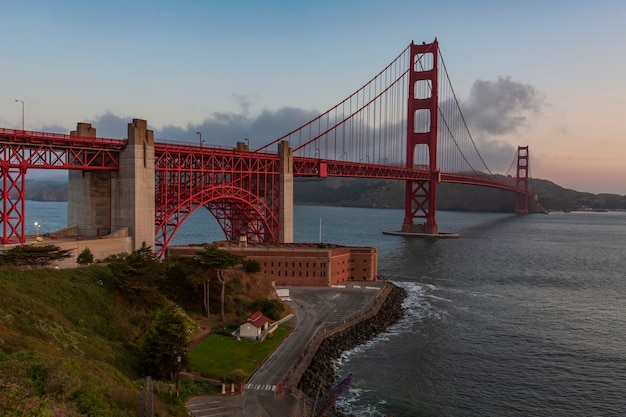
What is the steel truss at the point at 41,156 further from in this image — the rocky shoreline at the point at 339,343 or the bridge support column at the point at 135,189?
the rocky shoreline at the point at 339,343

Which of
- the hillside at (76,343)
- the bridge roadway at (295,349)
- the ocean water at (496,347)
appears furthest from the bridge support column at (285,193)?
the hillside at (76,343)

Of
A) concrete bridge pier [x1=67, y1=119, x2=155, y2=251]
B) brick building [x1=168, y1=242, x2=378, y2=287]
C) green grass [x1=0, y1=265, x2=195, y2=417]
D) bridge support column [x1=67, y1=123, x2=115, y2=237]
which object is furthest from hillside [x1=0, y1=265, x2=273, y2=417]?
bridge support column [x1=67, y1=123, x2=115, y2=237]

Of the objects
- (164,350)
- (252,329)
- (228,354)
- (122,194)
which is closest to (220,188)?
(122,194)

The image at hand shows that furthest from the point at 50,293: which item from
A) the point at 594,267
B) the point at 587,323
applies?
the point at 594,267

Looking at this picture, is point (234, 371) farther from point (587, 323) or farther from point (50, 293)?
point (587, 323)

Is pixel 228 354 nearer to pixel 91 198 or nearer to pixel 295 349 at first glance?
pixel 295 349
